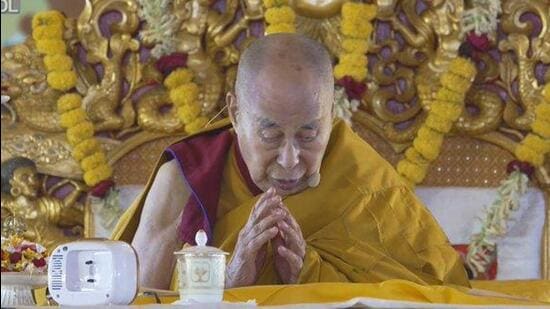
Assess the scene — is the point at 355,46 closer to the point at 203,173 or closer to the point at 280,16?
the point at 280,16

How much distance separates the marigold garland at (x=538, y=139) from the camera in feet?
17.5

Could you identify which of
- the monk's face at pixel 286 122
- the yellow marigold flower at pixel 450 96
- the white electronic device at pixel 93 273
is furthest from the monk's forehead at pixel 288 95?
the yellow marigold flower at pixel 450 96

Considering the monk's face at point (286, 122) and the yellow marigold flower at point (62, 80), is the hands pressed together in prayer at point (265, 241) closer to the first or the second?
the monk's face at point (286, 122)

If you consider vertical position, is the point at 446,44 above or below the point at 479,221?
above

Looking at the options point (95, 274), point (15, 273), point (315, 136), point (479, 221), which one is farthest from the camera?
point (479, 221)

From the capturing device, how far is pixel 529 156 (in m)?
5.34

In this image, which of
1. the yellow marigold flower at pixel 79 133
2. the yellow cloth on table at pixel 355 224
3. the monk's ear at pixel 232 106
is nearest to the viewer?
the yellow cloth on table at pixel 355 224

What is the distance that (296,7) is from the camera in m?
5.47

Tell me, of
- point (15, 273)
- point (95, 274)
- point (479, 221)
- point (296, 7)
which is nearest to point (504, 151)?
point (479, 221)

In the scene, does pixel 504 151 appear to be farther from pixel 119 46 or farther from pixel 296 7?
pixel 119 46

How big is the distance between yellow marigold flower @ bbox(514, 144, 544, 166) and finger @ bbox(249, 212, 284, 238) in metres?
2.18

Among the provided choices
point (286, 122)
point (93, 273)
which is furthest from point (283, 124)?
point (93, 273)

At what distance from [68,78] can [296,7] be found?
965 millimetres

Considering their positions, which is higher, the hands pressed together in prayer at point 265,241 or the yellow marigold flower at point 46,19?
the yellow marigold flower at point 46,19
